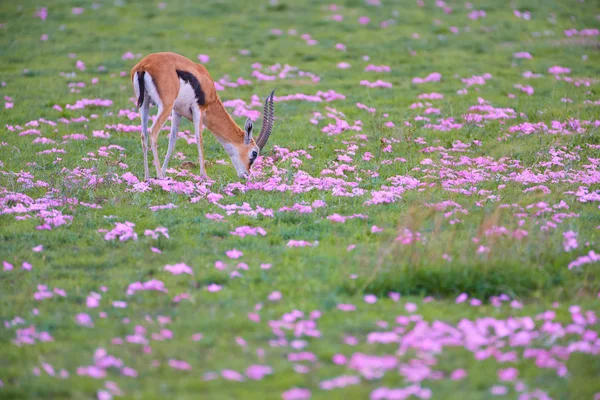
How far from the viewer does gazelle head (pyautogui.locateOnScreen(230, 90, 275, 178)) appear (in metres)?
12.9

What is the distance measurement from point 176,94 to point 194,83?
0.50m

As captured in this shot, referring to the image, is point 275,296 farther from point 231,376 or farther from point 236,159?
point 236,159

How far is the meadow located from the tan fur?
54 cm

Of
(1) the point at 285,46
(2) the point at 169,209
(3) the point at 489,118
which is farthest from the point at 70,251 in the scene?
(1) the point at 285,46

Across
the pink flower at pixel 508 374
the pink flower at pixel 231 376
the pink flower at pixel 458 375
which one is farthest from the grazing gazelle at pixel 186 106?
the pink flower at pixel 508 374

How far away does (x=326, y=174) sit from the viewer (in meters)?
12.3

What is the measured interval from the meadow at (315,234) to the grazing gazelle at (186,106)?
451mm

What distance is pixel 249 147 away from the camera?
43.0 feet

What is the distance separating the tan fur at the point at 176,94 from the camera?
1216 cm

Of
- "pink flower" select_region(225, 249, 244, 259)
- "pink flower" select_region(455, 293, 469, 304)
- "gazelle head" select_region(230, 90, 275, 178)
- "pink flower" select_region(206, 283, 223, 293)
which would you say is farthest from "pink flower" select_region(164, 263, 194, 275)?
"gazelle head" select_region(230, 90, 275, 178)

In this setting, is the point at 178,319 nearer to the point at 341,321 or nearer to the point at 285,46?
the point at 341,321

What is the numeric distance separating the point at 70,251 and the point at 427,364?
474 centimetres

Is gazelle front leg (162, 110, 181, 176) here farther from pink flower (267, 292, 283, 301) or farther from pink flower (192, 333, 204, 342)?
pink flower (192, 333, 204, 342)

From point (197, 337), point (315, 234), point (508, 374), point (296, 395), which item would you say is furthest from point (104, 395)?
point (315, 234)
